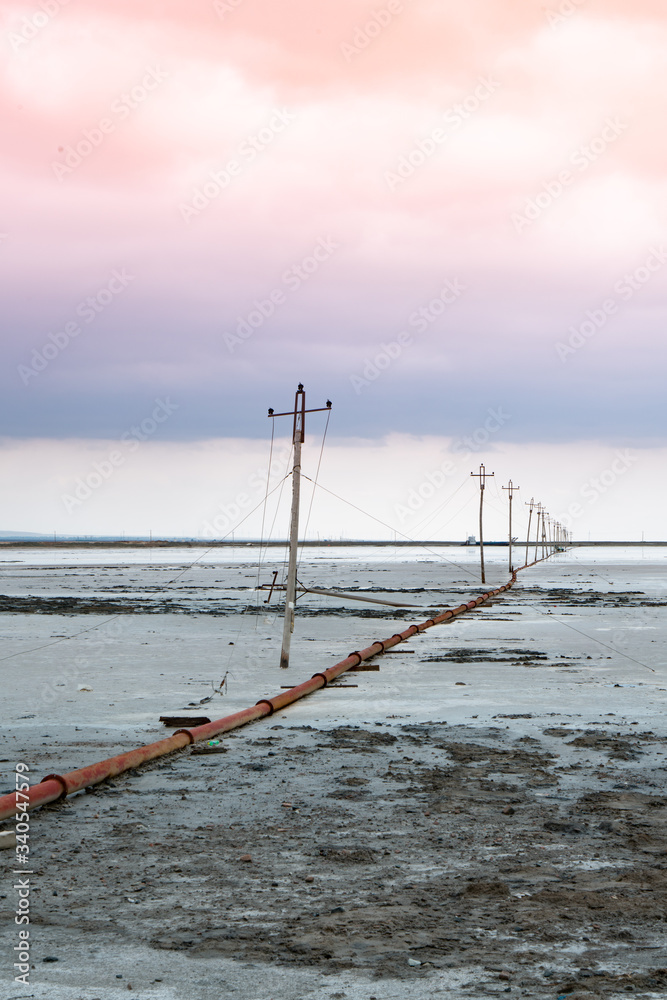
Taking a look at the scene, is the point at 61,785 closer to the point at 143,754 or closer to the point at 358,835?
the point at 143,754

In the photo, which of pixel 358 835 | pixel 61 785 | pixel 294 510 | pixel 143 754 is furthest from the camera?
pixel 294 510

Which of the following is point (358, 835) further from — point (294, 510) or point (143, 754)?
point (294, 510)

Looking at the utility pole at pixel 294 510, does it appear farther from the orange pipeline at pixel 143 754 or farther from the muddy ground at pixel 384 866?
the muddy ground at pixel 384 866

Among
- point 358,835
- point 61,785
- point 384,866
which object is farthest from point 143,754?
point 384,866

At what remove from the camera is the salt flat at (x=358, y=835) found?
17.1 ft

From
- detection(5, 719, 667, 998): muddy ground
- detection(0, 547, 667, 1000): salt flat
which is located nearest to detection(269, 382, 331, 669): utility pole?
detection(0, 547, 667, 1000): salt flat

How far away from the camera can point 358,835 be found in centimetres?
770

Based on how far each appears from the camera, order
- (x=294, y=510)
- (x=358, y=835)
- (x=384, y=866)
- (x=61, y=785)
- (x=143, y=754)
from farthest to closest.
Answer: (x=294, y=510) < (x=143, y=754) < (x=61, y=785) < (x=358, y=835) < (x=384, y=866)

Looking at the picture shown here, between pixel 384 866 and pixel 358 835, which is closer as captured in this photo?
pixel 384 866

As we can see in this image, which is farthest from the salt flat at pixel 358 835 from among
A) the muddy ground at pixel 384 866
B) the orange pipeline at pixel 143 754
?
the orange pipeline at pixel 143 754

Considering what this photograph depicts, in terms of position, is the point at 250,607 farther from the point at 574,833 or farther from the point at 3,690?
the point at 574,833

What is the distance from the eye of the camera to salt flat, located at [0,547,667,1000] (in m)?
5.22

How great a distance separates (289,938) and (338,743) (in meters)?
6.01

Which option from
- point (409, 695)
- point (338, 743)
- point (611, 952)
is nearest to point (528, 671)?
point (409, 695)
